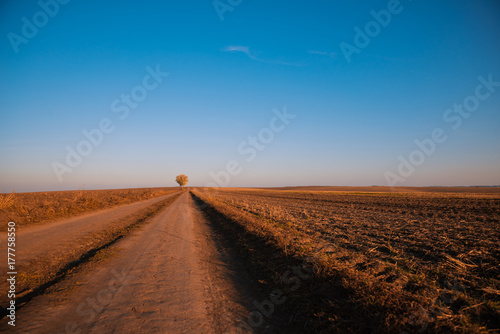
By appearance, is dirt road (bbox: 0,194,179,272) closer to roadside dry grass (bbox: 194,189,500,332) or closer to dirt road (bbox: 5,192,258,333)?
dirt road (bbox: 5,192,258,333)

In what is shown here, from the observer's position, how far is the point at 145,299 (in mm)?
4328

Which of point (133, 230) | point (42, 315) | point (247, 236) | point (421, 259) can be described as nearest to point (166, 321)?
point (42, 315)

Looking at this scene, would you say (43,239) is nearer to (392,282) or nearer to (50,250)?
(50,250)

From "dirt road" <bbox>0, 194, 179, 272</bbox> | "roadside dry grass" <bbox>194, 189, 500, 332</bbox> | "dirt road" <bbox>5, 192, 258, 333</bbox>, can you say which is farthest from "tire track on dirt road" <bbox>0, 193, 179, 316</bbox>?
"roadside dry grass" <bbox>194, 189, 500, 332</bbox>

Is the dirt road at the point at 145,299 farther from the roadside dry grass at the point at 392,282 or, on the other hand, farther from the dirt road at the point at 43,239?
the dirt road at the point at 43,239

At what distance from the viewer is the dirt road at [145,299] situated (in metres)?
3.50

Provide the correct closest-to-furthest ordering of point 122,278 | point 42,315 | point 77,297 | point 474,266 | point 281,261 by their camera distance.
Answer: point 42,315 → point 77,297 → point 122,278 → point 474,266 → point 281,261

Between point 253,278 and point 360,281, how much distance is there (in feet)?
8.53

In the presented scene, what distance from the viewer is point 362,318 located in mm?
3465

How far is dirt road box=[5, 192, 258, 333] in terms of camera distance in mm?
3500

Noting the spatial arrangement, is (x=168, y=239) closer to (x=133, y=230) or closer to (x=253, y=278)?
(x=133, y=230)
